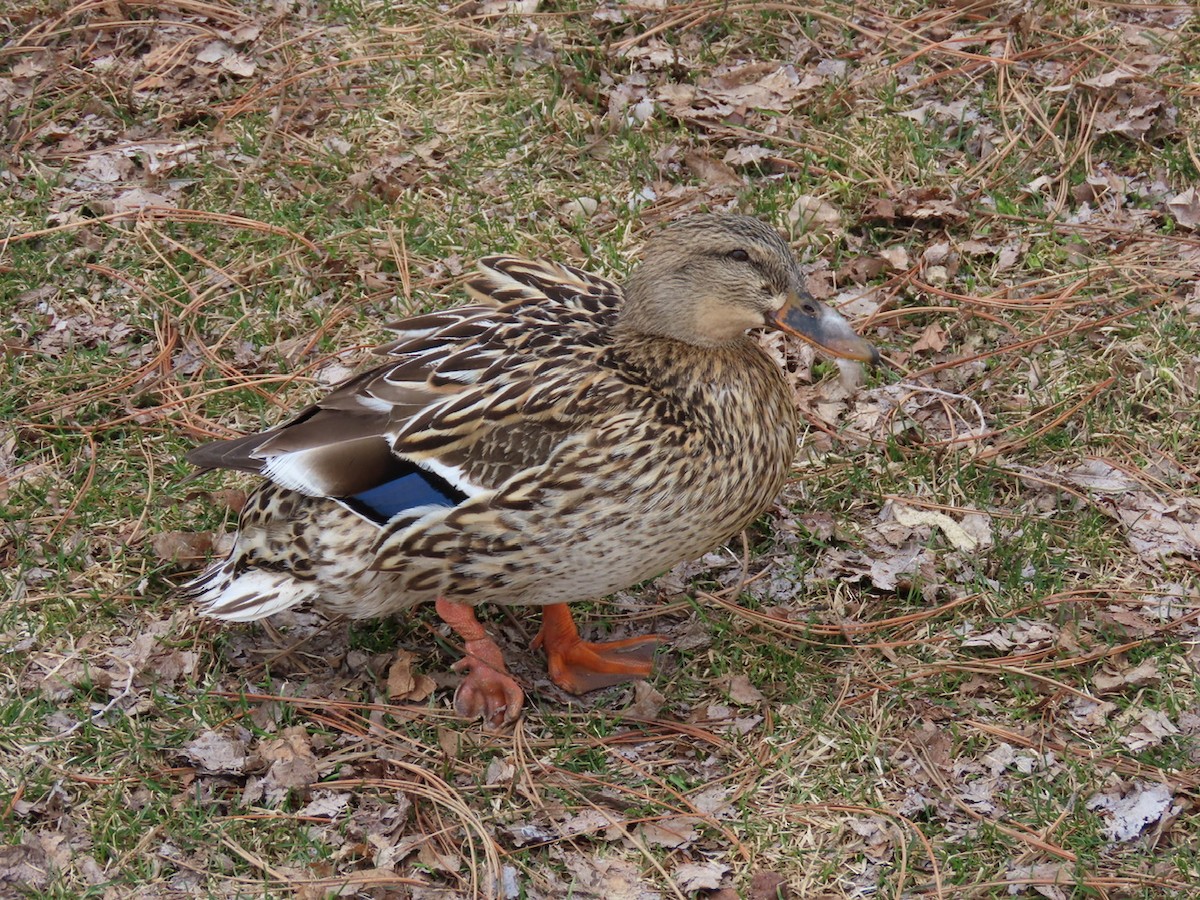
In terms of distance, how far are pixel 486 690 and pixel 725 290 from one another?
56.2 inches

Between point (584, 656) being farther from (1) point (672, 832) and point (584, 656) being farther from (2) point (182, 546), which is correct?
(2) point (182, 546)

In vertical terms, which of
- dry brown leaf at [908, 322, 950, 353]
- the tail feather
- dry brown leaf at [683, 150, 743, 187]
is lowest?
dry brown leaf at [908, 322, 950, 353]

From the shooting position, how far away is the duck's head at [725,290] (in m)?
4.18

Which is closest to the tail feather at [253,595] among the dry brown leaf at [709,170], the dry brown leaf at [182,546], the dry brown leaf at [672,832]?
the dry brown leaf at [182,546]

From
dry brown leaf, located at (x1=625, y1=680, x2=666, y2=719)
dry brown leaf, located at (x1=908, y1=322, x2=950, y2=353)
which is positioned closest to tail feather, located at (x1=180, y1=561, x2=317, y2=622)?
dry brown leaf, located at (x1=625, y1=680, x2=666, y2=719)

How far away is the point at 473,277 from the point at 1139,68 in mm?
3498

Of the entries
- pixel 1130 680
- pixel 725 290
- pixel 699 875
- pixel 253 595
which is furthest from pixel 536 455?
pixel 1130 680

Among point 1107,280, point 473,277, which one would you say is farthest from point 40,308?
point 1107,280

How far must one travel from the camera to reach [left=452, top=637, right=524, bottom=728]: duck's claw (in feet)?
14.2

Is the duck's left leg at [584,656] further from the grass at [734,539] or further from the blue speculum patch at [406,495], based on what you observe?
the blue speculum patch at [406,495]

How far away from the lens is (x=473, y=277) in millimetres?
4715

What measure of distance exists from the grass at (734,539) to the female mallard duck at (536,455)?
15.0 inches

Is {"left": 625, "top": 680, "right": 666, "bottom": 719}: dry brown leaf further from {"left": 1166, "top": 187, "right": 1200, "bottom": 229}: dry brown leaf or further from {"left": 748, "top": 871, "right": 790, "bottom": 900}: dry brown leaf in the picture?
{"left": 1166, "top": 187, "right": 1200, "bottom": 229}: dry brown leaf

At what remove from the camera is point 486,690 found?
4.34 metres
